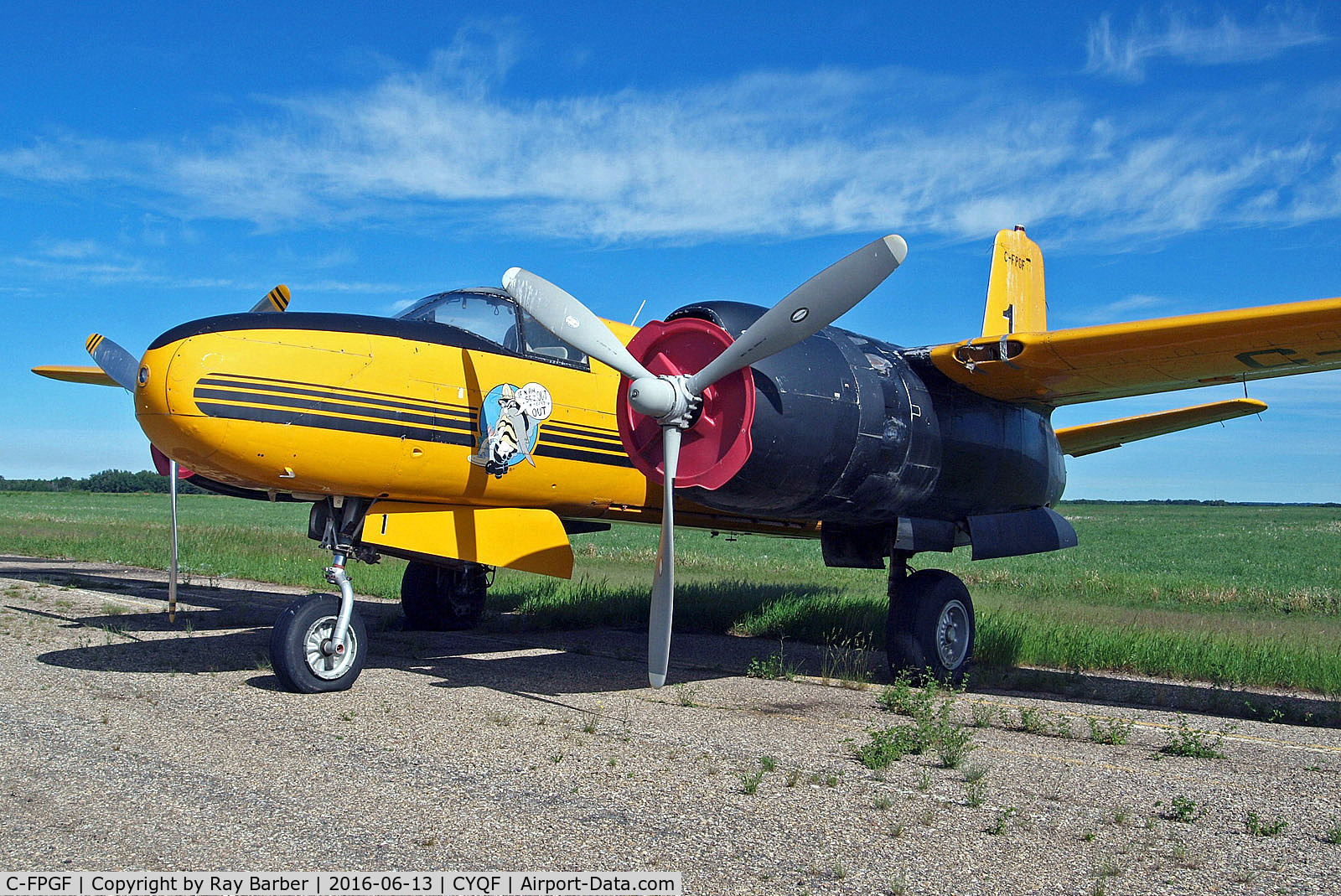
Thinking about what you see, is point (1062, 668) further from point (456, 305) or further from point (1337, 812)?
point (456, 305)

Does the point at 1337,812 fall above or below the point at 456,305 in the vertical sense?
below

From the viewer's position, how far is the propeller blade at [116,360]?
10.6 m

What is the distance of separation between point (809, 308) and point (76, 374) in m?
12.1

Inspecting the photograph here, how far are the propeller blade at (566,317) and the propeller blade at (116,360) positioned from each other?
206 inches

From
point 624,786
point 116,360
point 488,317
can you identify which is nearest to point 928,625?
point 624,786

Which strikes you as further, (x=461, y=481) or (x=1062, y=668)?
(x=1062, y=668)

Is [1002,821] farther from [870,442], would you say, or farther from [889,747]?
Answer: [870,442]

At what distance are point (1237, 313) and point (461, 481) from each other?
Answer: 6.55 metres

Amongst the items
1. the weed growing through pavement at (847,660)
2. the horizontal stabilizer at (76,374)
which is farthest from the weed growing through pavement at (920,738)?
the horizontal stabilizer at (76,374)

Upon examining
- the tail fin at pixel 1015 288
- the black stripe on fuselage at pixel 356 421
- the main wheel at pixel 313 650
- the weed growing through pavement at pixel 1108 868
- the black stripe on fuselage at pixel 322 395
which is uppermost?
the tail fin at pixel 1015 288

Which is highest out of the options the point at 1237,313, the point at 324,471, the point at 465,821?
the point at 1237,313

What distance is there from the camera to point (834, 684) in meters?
9.42

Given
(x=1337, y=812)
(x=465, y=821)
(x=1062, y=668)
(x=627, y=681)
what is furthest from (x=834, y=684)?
(x=465, y=821)

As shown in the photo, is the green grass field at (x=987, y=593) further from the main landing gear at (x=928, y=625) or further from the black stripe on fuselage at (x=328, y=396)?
the black stripe on fuselage at (x=328, y=396)
